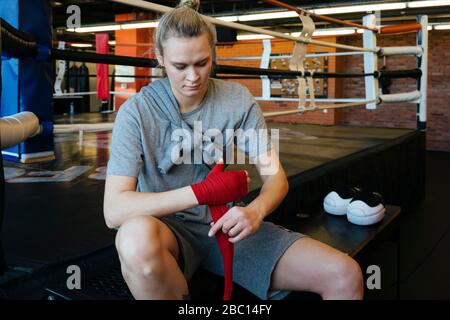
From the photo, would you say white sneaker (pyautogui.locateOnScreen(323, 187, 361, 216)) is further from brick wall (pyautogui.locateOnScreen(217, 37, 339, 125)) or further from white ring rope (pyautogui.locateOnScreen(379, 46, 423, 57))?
brick wall (pyautogui.locateOnScreen(217, 37, 339, 125))

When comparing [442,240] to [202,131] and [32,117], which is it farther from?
[32,117]

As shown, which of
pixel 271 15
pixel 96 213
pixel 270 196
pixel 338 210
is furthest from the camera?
pixel 271 15

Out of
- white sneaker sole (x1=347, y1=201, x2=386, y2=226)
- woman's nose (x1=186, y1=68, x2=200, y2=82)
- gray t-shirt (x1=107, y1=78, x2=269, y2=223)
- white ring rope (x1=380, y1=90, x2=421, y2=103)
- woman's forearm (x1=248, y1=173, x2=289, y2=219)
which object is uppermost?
white ring rope (x1=380, y1=90, x2=421, y2=103)

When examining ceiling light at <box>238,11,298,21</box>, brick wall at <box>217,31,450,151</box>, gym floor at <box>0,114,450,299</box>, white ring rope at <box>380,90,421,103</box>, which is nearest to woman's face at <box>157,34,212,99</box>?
gym floor at <box>0,114,450,299</box>

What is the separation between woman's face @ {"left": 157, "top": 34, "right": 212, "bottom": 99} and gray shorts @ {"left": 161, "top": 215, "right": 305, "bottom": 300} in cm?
30

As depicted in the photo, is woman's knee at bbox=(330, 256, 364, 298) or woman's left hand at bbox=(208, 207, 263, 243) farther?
woman's knee at bbox=(330, 256, 364, 298)

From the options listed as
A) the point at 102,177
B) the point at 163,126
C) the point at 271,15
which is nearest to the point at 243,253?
the point at 163,126

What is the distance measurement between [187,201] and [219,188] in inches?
2.7

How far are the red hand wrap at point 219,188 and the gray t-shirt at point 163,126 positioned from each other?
18 cm

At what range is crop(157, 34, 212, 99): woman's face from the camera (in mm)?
970

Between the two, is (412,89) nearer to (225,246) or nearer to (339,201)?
(339,201)

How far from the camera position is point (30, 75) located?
4.44ft

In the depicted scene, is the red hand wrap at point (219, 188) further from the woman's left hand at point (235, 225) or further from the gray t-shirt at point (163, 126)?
the gray t-shirt at point (163, 126)

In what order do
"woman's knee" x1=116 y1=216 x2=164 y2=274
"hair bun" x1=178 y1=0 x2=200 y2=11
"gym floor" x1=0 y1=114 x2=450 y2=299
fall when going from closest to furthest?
"woman's knee" x1=116 y1=216 x2=164 y2=274, "gym floor" x1=0 y1=114 x2=450 y2=299, "hair bun" x1=178 y1=0 x2=200 y2=11
